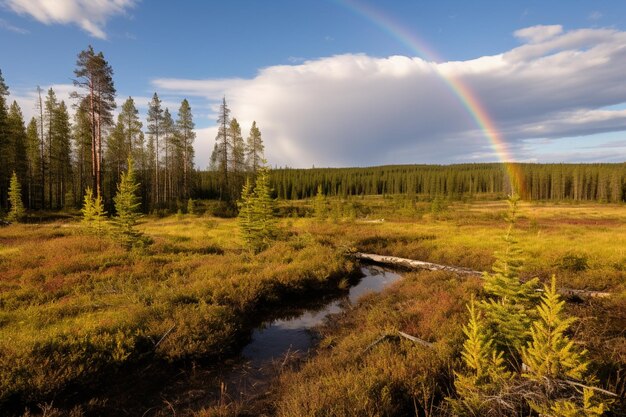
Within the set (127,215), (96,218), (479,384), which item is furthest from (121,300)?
(96,218)

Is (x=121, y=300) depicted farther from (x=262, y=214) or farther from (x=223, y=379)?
(x=262, y=214)

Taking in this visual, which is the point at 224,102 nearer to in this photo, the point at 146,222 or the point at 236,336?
the point at 146,222

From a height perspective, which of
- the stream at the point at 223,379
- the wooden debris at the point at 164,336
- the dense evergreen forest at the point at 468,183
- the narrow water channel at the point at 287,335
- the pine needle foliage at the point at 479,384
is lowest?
the narrow water channel at the point at 287,335

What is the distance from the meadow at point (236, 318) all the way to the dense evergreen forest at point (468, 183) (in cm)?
6716

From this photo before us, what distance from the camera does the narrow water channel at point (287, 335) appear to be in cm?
1046

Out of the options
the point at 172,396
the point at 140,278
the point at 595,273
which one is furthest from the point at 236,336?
the point at 595,273

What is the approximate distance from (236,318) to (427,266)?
13405 millimetres

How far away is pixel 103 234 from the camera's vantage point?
2417 cm

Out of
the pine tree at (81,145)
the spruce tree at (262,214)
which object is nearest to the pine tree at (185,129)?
the pine tree at (81,145)

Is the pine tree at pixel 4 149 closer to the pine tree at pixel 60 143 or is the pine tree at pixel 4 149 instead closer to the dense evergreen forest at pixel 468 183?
the pine tree at pixel 60 143

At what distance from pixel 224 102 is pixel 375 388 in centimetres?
4875

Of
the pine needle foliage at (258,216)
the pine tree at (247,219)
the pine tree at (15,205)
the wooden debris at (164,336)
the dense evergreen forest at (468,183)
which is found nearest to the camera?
the wooden debris at (164,336)

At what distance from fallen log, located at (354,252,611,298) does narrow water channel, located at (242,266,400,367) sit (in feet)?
20.2

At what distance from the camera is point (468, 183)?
147 metres
